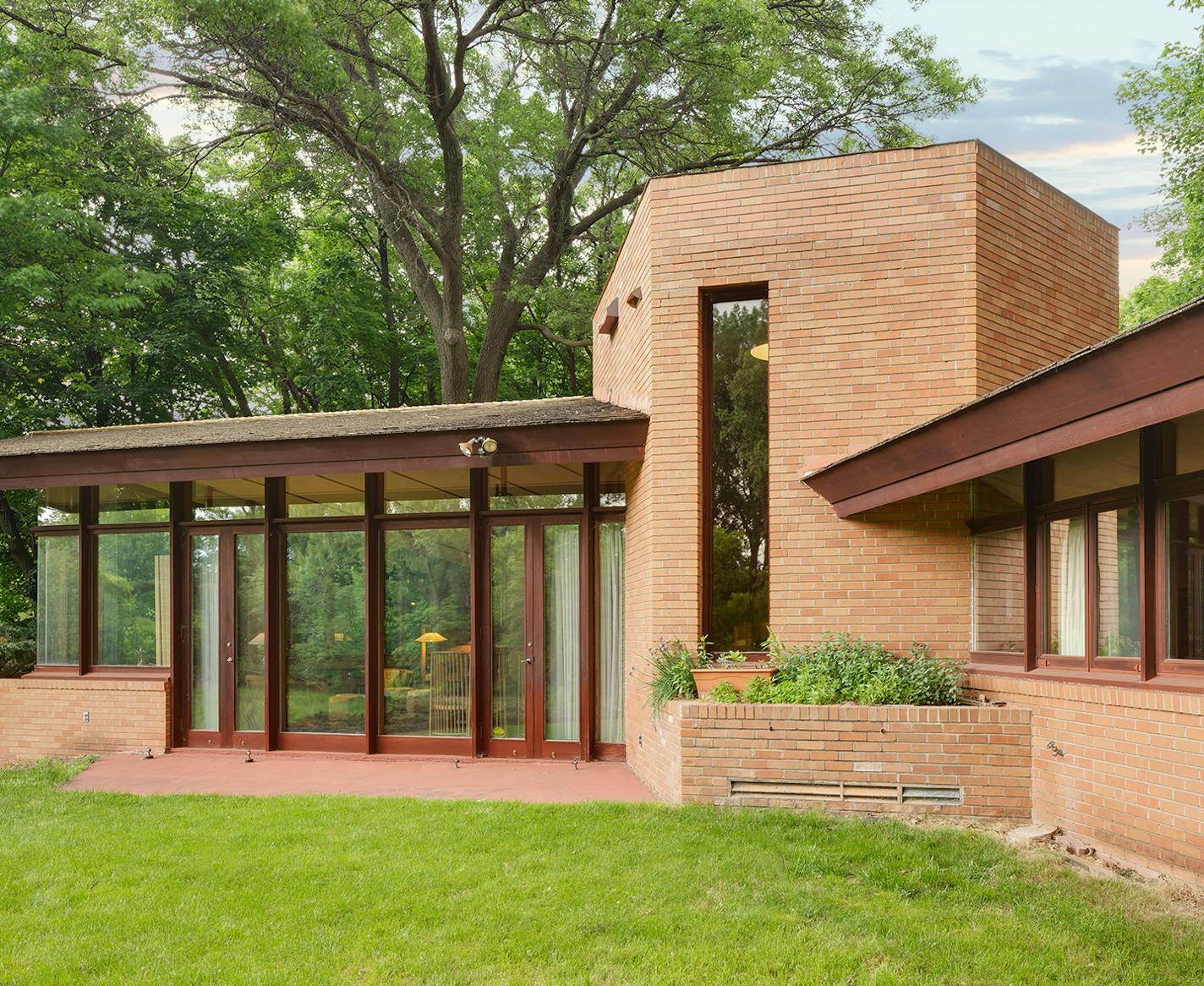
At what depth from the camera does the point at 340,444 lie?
34.0 feet

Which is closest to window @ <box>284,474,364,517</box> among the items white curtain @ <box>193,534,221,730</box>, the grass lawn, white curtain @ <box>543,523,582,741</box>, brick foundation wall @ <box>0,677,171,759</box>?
white curtain @ <box>193,534,221,730</box>

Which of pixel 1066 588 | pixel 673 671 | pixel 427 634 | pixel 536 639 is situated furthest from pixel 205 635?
pixel 1066 588

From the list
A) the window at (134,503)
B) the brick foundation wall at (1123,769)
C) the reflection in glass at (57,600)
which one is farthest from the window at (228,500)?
the brick foundation wall at (1123,769)

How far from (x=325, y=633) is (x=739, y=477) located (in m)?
4.96

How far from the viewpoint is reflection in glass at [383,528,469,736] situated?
426 inches

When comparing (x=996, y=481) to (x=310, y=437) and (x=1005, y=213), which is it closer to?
(x=1005, y=213)

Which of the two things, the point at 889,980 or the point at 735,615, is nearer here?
the point at 889,980

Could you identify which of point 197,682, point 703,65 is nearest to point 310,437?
point 197,682

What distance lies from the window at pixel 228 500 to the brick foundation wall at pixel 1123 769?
8.04 m

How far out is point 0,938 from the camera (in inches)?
211

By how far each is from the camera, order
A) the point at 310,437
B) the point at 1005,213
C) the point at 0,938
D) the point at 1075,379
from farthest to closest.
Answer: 1. the point at 310,437
2. the point at 1005,213
3. the point at 1075,379
4. the point at 0,938

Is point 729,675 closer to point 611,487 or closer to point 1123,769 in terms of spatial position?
point 1123,769

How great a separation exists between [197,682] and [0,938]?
6.40 meters

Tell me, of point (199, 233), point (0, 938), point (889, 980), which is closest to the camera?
point (889, 980)
